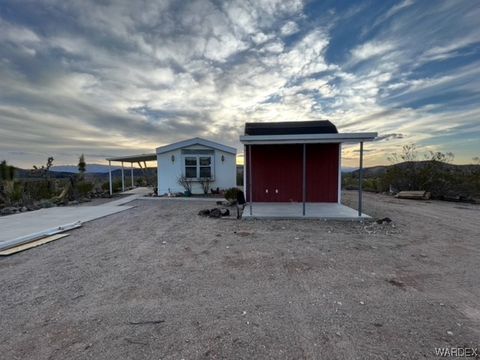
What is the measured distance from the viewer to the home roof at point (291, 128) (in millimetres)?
8984

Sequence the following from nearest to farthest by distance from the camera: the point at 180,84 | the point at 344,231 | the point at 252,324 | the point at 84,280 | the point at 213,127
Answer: the point at 252,324 < the point at 84,280 < the point at 344,231 < the point at 180,84 < the point at 213,127

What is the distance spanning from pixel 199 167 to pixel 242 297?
10.5 m

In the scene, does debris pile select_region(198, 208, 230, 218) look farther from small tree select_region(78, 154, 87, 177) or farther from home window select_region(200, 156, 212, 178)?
small tree select_region(78, 154, 87, 177)

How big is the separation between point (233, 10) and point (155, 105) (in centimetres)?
603

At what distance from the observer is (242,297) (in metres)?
2.46

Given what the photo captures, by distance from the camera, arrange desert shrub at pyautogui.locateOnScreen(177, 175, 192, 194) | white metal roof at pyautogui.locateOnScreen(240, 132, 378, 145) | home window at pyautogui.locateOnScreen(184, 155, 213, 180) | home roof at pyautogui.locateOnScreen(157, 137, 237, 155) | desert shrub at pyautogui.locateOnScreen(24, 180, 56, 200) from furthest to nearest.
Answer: home window at pyautogui.locateOnScreen(184, 155, 213, 180), desert shrub at pyautogui.locateOnScreen(177, 175, 192, 194), home roof at pyautogui.locateOnScreen(157, 137, 237, 155), desert shrub at pyautogui.locateOnScreen(24, 180, 56, 200), white metal roof at pyautogui.locateOnScreen(240, 132, 378, 145)

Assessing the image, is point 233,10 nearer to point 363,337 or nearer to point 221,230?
point 221,230

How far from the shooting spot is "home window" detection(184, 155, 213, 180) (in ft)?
40.9

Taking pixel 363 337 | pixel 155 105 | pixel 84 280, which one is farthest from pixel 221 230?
pixel 155 105

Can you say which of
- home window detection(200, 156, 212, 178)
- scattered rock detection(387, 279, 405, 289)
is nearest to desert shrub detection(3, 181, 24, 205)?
home window detection(200, 156, 212, 178)

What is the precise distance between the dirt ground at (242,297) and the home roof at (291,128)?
5.33 m

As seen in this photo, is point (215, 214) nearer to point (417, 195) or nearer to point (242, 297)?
point (242, 297)

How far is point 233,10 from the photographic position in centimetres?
677

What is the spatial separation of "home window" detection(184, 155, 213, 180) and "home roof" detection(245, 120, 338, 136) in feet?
11.0
